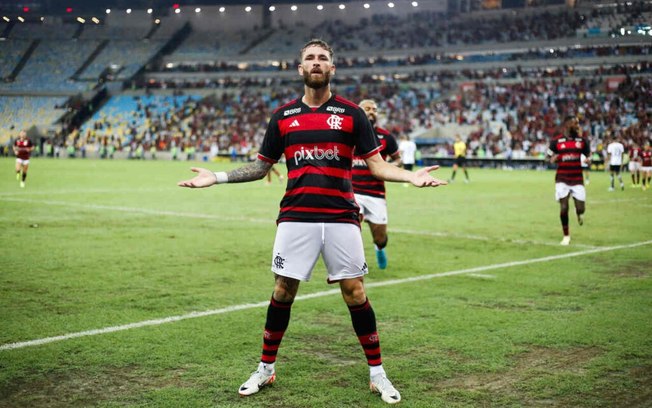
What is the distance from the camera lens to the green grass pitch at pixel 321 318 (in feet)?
17.9

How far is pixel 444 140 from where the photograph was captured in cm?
5303

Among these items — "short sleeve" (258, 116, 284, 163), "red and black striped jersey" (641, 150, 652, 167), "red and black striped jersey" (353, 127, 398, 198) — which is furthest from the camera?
"red and black striped jersey" (641, 150, 652, 167)

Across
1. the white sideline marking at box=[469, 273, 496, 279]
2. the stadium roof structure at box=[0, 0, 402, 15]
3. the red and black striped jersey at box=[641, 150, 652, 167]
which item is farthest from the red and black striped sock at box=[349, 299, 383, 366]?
the stadium roof structure at box=[0, 0, 402, 15]

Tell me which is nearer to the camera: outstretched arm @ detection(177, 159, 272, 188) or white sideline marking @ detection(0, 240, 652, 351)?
outstretched arm @ detection(177, 159, 272, 188)

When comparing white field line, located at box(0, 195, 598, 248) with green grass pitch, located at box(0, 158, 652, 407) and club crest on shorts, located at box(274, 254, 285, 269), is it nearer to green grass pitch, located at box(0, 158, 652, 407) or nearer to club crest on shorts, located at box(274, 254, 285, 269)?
green grass pitch, located at box(0, 158, 652, 407)

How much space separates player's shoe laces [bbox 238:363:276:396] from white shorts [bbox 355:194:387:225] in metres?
5.53

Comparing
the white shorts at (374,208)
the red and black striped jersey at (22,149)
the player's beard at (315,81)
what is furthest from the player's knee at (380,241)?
the red and black striped jersey at (22,149)

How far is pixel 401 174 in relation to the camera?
5.52m

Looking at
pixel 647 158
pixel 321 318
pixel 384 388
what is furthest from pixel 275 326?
pixel 647 158

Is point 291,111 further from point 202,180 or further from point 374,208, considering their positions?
point 374,208

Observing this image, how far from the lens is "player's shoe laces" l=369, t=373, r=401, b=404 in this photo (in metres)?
5.16

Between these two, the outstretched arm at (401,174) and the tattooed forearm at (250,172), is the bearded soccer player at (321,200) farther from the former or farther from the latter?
the tattooed forearm at (250,172)

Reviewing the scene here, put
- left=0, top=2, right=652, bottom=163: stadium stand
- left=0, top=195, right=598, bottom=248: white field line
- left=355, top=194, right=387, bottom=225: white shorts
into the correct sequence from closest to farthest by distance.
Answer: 1. left=355, top=194, right=387, bottom=225: white shorts
2. left=0, top=195, right=598, bottom=248: white field line
3. left=0, top=2, right=652, bottom=163: stadium stand

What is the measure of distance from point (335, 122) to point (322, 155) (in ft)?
0.86
